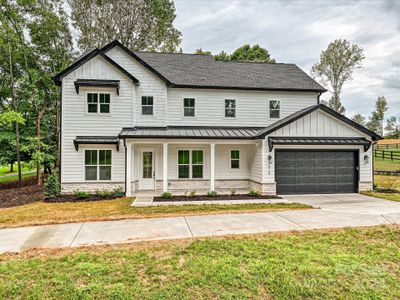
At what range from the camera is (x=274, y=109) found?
50.7 feet

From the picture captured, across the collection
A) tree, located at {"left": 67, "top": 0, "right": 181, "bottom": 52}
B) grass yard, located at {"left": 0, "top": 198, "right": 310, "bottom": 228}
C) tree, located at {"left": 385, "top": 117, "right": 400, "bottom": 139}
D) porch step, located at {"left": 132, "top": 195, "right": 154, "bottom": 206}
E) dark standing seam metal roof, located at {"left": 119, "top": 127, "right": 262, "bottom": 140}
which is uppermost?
tree, located at {"left": 67, "top": 0, "right": 181, "bottom": 52}

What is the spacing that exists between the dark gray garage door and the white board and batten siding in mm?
342

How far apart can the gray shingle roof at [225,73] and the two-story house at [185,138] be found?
20 cm

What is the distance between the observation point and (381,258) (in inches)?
191

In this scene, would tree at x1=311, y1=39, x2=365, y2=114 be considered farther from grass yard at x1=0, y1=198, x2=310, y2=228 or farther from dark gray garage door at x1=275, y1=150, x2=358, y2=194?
grass yard at x1=0, y1=198, x2=310, y2=228

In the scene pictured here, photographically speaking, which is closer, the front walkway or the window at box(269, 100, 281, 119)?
the front walkway

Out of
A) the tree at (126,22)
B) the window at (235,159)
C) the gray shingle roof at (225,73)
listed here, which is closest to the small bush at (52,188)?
the gray shingle roof at (225,73)

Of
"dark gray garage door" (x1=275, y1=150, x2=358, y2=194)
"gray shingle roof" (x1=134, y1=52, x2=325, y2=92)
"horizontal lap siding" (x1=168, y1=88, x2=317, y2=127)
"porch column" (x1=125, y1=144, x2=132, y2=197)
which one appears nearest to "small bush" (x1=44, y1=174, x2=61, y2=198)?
"porch column" (x1=125, y1=144, x2=132, y2=197)

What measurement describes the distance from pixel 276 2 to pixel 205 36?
501 inches

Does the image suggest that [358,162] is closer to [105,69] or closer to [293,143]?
[293,143]

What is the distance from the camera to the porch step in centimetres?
1045

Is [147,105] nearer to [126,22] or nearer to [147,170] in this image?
[147,170]

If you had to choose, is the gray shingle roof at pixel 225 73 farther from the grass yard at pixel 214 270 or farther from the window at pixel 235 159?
the grass yard at pixel 214 270

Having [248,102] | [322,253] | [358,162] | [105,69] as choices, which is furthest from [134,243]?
[358,162]
